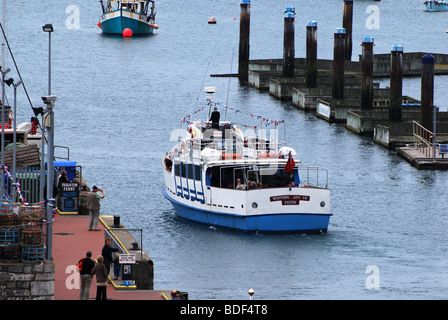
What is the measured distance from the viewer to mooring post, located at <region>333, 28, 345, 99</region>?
8562 centimetres

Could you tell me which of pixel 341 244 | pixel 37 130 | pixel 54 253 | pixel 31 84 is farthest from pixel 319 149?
pixel 31 84

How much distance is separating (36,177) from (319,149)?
29634 mm

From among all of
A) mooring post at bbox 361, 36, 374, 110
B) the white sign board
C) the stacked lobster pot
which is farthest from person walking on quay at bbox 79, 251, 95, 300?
mooring post at bbox 361, 36, 374, 110

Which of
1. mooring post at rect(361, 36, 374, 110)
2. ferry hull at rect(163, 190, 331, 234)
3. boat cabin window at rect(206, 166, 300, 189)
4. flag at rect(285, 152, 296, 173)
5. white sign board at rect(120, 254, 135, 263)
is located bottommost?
ferry hull at rect(163, 190, 331, 234)

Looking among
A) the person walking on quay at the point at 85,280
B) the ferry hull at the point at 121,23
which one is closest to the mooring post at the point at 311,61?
the person walking on quay at the point at 85,280

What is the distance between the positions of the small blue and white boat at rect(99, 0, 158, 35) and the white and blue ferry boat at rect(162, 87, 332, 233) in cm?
10675

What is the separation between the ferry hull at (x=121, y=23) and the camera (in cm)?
15875

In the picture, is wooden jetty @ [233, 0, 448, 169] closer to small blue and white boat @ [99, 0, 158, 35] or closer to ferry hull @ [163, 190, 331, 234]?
ferry hull @ [163, 190, 331, 234]

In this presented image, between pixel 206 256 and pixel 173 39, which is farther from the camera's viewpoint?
pixel 173 39

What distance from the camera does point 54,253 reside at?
38.7 metres

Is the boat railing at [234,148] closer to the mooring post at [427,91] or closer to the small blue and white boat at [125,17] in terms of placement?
the mooring post at [427,91]

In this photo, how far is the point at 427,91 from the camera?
231 ft

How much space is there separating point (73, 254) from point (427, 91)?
36406 millimetres
